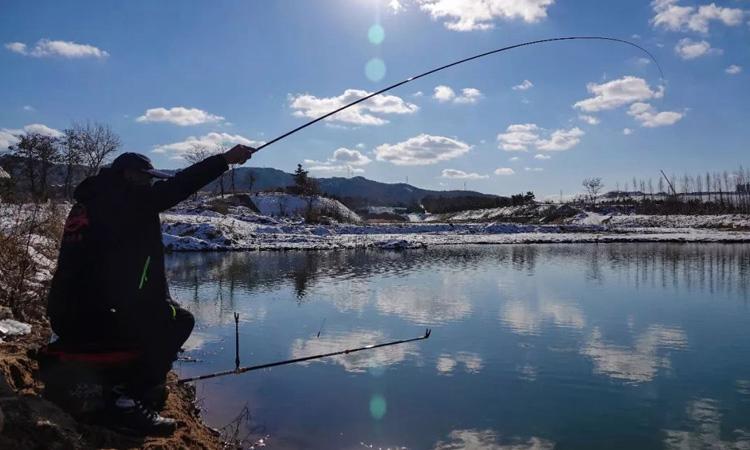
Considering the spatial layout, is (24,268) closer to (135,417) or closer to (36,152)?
(135,417)

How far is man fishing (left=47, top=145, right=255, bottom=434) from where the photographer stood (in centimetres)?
391

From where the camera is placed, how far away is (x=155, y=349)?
4.17 m

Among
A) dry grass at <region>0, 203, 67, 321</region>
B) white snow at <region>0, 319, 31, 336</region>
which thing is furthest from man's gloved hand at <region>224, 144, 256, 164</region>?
dry grass at <region>0, 203, 67, 321</region>

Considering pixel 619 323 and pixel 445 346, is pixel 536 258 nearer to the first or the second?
pixel 619 323

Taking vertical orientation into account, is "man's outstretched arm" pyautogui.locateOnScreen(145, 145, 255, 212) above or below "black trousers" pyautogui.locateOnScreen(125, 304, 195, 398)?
above

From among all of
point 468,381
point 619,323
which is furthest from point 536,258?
point 468,381

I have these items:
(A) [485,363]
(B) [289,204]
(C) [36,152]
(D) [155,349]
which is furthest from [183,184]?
(B) [289,204]

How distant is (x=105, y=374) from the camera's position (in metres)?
4.08

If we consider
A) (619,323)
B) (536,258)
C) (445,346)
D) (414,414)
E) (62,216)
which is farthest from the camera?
(536,258)

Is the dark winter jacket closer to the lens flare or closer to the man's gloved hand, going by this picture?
the man's gloved hand

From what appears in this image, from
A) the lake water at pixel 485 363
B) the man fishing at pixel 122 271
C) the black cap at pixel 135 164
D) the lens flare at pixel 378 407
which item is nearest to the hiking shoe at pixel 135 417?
the man fishing at pixel 122 271

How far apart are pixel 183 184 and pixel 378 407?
13.5ft

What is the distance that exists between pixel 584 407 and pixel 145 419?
5120 mm

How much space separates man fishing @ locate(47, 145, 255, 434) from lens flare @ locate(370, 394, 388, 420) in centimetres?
307
